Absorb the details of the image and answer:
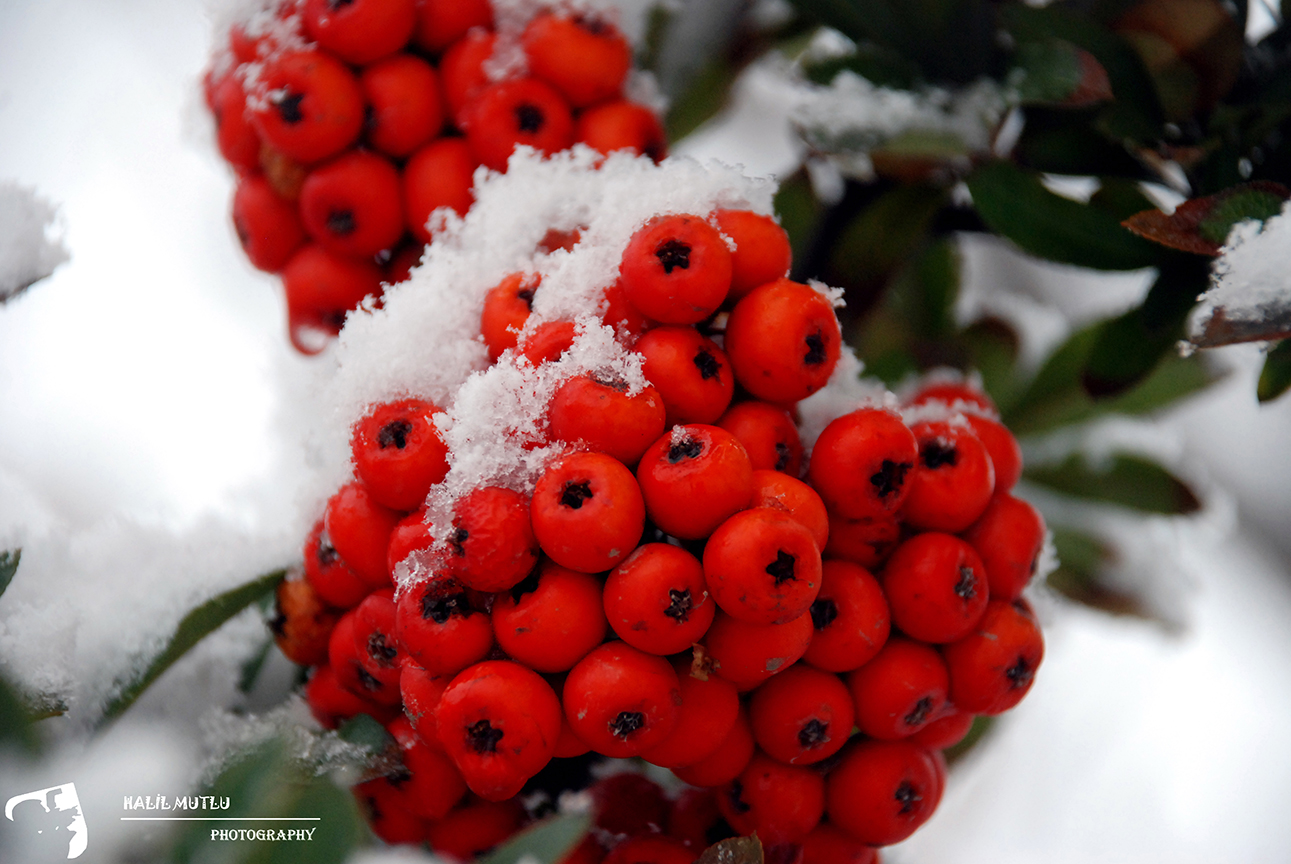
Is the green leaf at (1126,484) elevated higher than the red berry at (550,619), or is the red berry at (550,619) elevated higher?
the red berry at (550,619)

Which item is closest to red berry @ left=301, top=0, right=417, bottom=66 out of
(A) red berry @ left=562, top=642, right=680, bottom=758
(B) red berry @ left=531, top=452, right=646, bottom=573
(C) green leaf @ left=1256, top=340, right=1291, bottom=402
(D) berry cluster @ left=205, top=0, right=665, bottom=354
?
(D) berry cluster @ left=205, top=0, right=665, bottom=354

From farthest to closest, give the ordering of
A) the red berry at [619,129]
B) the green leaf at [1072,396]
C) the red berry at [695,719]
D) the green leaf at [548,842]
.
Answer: the green leaf at [1072,396] < the red berry at [619,129] < the red berry at [695,719] < the green leaf at [548,842]

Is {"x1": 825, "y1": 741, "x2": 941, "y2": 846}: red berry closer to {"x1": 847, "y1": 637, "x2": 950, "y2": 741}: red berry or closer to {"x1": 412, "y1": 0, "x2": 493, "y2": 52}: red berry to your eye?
{"x1": 847, "y1": 637, "x2": 950, "y2": 741}: red berry

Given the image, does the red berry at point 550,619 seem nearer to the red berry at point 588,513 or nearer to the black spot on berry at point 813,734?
the red berry at point 588,513

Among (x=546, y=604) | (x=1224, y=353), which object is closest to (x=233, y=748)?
(x=546, y=604)

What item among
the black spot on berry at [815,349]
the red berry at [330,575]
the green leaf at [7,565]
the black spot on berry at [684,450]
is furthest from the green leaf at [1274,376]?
the green leaf at [7,565]

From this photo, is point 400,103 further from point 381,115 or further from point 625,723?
point 625,723
